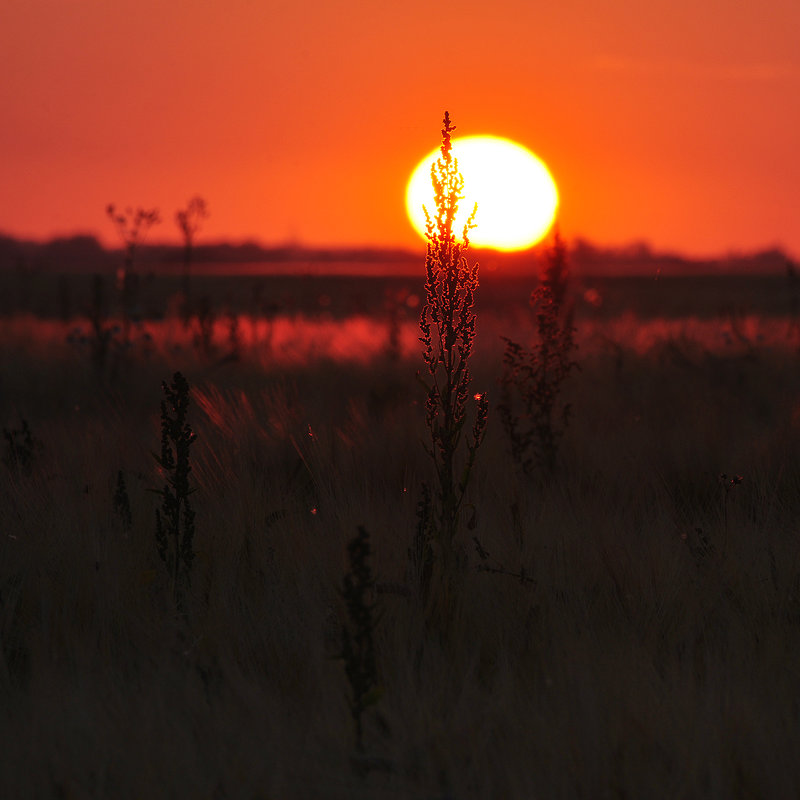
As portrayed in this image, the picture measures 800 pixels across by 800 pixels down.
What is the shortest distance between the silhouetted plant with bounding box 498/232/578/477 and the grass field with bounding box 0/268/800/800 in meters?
0.16

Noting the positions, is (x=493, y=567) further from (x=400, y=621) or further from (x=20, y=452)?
(x=20, y=452)

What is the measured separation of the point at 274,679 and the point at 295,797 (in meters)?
0.53

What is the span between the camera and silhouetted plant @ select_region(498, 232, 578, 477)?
4402mm

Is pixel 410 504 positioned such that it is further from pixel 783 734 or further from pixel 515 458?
pixel 783 734

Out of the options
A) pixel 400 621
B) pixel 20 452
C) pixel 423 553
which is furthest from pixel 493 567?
pixel 20 452

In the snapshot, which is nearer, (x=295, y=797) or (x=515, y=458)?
(x=295, y=797)

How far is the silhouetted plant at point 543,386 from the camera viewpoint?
14.4ft

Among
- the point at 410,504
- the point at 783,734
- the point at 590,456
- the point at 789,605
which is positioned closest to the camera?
the point at 783,734

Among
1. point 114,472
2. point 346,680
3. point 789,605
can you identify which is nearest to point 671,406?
point 789,605

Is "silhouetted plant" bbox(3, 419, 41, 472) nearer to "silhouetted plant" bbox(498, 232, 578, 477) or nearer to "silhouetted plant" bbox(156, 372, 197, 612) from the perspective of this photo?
"silhouetted plant" bbox(156, 372, 197, 612)

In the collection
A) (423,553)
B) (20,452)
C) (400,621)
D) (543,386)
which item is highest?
(543,386)

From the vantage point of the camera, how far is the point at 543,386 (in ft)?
15.4

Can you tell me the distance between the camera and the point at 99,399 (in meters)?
6.41

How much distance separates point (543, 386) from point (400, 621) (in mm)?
2317
